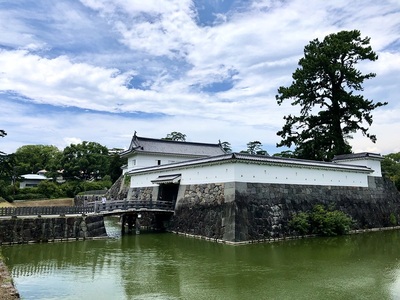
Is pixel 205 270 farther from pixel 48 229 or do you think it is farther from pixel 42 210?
pixel 42 210

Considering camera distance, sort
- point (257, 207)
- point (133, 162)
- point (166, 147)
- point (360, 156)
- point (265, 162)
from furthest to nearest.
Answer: point (166, 147), point (133, 162), point (360, 156), point (265, 162), point (257, 207)

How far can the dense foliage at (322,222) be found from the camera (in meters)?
16.9

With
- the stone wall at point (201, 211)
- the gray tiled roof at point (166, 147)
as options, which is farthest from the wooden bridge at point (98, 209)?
the gray tiled roof at point (166, 147)

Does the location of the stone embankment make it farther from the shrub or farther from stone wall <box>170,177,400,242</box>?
the shrub

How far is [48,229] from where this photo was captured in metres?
15.4

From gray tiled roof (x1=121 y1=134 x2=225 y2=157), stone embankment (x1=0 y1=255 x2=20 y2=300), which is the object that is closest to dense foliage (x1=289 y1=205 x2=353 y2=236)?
stone embankment (x1=0 y1=255 x2=20 y2=300)

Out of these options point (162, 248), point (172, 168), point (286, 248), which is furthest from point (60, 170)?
point (286, 248)

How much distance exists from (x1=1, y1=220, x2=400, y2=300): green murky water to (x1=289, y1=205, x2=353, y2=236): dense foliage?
1.20 metres

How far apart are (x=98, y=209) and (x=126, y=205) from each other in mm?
1874

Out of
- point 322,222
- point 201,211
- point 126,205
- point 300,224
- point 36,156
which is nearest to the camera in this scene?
point 300,224

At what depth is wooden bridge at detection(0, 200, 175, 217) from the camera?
49.3ft

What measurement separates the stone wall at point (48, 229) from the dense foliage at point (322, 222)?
9.62 meters

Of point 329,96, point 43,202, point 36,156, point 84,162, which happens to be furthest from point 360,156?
point 36,156

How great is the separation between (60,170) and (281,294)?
4322 centimetres
